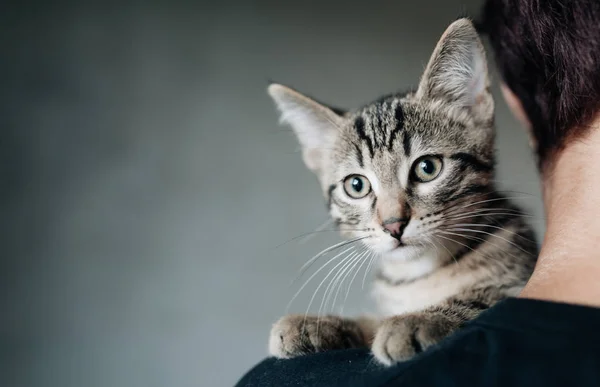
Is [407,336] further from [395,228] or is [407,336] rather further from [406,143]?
[406,143]

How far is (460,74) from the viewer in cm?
113

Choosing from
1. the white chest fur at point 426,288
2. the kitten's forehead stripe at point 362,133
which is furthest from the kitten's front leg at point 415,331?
the kitten's forehead stripe at point 362,133

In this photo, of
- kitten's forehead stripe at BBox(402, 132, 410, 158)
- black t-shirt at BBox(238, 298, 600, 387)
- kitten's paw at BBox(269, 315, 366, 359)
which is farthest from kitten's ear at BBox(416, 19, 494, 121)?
black t-shirt at BBox(238, 298, 600, 387)

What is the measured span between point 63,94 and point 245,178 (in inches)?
29.4

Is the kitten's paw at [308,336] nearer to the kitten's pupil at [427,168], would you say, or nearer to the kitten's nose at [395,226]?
the kitten's nose at [395,226]

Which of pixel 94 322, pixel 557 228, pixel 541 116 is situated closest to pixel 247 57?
pixel 94 322

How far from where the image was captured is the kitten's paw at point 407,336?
28.8 inches

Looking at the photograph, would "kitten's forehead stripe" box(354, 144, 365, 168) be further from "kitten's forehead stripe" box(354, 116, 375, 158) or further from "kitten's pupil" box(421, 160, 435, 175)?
"kitten's pupil" box(421, 160, 435, 175)

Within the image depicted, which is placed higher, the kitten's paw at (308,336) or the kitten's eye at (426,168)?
Answer: the kitten's eye at (426,168)

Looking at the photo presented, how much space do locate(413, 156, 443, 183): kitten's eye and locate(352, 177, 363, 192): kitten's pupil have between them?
128mm

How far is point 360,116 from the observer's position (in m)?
1.27

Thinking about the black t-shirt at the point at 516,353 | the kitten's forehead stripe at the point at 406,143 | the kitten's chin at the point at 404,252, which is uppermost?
the kitten's forehead stripe at the point at 406,143

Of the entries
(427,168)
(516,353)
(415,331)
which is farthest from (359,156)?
(516,353)

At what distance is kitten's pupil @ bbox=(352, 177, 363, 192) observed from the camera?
116 centimetres
